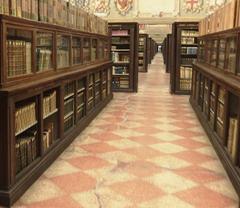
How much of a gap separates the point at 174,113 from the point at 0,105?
4.77m

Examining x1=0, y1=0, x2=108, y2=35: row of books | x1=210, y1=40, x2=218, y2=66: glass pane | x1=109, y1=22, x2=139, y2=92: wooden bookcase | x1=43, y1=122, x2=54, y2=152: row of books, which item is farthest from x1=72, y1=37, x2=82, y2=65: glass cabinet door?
x1=109, y1=22, x2=139, y2=92: wooden bookcase

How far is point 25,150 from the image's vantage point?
129 inches

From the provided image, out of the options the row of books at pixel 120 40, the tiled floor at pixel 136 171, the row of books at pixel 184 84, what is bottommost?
the tiled floor at pixel 136 171

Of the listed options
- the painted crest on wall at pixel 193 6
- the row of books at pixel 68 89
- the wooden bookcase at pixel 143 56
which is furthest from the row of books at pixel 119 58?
the wooden bookcase at pixel 143 56

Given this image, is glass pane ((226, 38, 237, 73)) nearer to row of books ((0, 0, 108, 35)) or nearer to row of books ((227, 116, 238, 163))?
row of books ((227, 116, 238, 163))

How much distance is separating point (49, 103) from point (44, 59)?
0.48 m

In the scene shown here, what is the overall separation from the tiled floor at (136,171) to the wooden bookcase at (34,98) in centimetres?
18

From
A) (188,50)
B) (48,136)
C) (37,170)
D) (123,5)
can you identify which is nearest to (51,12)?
(48,136)

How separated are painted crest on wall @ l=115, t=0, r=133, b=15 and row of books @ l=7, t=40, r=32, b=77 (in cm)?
767

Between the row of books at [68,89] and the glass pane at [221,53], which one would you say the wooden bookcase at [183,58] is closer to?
the glass pane at [221,53]

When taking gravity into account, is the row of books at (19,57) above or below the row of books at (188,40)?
below

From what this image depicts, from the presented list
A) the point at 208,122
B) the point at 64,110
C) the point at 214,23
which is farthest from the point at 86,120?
the point at 214,23

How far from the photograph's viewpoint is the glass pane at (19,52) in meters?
2.94

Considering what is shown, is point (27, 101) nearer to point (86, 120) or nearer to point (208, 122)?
point (86, 120)
